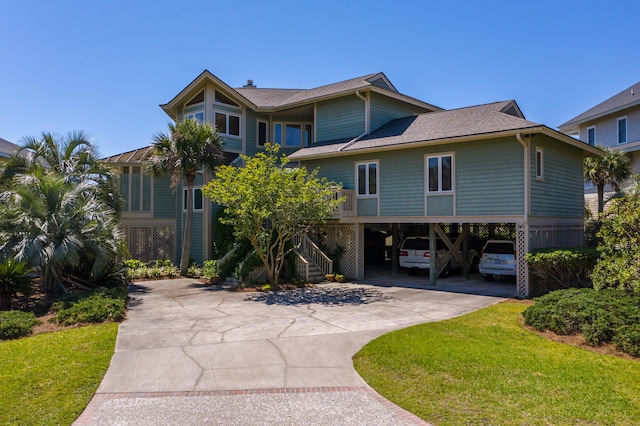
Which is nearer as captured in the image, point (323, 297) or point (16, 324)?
point (16, 324)

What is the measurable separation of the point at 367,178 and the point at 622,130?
20.2 meters

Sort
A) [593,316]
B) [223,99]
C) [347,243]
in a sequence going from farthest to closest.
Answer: [223,99]
[347,243]
[593,316]

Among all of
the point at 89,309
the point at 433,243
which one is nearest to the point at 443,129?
the point at 433,243

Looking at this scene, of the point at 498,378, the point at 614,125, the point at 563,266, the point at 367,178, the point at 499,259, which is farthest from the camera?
the point at 614,125

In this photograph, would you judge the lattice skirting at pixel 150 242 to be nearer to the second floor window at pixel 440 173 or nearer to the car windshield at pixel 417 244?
the car windshield at pixel 417 244

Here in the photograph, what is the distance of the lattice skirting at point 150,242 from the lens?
21562 millimetres

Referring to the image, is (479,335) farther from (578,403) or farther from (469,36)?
(469,36)

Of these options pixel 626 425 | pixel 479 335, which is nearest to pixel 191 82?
pixel 479 335

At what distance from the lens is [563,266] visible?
13414 mm

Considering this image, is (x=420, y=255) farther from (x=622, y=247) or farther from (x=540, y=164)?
(x=622, y=247)

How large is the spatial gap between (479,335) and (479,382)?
283 centimetres

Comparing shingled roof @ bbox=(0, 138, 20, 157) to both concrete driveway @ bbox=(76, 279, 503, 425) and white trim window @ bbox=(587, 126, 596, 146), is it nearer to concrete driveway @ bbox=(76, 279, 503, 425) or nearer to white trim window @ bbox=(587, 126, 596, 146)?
concrete driveway @ bbox=(76, 279, 503, 425)

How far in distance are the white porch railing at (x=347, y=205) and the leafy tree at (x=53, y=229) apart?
839 centimetres

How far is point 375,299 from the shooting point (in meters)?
13.9
